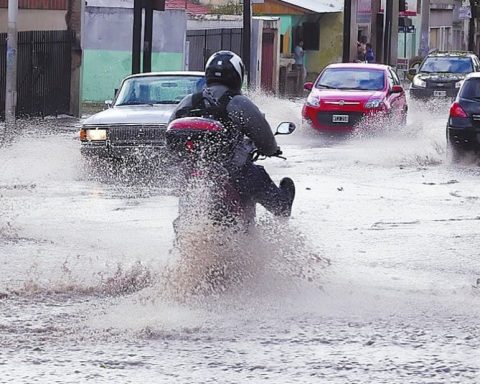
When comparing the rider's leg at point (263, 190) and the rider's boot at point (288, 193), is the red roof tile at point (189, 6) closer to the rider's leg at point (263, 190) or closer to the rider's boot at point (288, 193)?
the rider's boot at point (288, 193)

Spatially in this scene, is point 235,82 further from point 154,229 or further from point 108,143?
point 108,143

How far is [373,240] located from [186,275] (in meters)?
3.77

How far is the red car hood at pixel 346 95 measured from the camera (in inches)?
1096

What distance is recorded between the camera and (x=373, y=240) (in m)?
12.9

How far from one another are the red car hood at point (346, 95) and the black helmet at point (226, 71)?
18.1 metres

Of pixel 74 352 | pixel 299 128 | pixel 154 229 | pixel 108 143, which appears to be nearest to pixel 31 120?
pixel 299 128

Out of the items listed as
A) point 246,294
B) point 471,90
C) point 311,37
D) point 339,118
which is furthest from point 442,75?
point 246,294

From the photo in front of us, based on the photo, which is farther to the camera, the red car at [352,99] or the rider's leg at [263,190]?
the red car at [352,99]

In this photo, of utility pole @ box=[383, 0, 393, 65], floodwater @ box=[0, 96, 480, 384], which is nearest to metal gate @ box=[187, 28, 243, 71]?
utility pole @ box=[383, 0, 393, 65]

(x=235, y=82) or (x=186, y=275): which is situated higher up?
(x=235, y=82)

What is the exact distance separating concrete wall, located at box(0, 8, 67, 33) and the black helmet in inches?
818

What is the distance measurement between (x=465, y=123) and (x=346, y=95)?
6.31 meters

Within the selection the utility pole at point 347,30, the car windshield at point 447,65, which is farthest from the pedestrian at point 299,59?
the car windshield at point 447,65

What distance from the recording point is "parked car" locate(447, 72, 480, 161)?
21.8m
